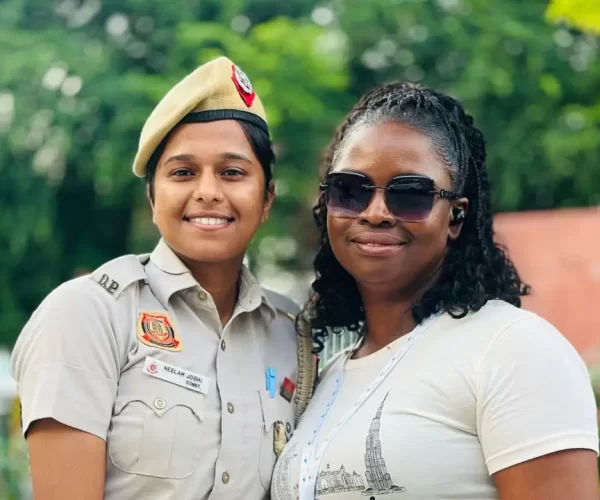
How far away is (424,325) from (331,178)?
46cm

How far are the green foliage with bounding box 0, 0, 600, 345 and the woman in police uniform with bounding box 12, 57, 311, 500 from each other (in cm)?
681

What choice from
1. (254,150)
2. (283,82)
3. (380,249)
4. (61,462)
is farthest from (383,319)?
(283,82)

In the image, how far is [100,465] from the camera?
2.32 m

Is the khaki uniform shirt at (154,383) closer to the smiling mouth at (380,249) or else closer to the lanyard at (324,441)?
the lanyard at (324,441)

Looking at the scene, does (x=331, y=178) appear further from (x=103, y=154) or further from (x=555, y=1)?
(x=103, y=154)

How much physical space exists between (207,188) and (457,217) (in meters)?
0.69

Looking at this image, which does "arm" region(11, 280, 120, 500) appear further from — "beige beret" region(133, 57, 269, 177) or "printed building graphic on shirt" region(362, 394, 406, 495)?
"printed building graphic on shirt" region(362, 394, 406, 495)

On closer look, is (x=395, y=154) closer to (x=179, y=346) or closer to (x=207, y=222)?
(x=207, y=222)

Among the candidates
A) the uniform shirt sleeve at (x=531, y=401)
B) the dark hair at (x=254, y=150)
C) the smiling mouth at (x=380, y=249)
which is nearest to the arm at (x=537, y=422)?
the uniform shirt sleeve at (x=531, y=401)

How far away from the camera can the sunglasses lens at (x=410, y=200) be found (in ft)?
7.93

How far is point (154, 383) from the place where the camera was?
2479mm

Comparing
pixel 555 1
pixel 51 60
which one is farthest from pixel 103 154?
pixel 555 1

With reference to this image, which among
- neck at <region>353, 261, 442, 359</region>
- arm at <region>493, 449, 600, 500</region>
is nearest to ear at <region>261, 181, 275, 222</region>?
neck at <region>353, 261, 442, 359</region>

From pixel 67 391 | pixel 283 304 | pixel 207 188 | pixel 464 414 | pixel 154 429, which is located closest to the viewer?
pixel 464 414
